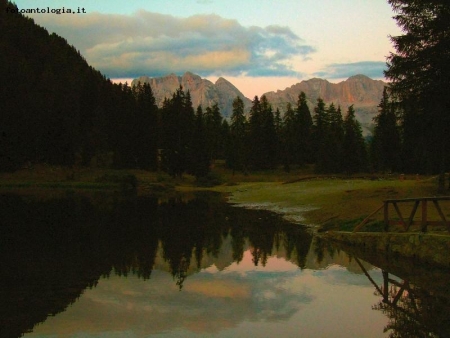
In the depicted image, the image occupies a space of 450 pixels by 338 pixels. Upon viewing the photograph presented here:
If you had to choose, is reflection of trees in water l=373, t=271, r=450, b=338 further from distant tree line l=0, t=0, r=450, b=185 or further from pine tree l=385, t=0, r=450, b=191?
distant tree line l=0, t=0, r=450, b=185

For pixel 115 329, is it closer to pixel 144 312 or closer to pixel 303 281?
pixel 144 312

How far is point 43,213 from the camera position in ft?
126

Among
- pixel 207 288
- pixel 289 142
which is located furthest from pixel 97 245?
pixel 289 142

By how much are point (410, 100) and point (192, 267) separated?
2560 cm

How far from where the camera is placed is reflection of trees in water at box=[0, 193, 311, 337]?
45.1 ft

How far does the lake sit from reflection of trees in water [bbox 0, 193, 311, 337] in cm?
5

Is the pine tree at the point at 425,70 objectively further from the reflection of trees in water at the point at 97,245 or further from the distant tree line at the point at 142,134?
the distant tree line at the point at 142,134

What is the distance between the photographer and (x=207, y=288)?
1522cm

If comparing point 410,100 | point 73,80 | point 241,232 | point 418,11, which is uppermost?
point 73,80

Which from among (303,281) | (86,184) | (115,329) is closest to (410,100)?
(303,281)

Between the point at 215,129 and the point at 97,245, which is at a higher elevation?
the point at 215,129

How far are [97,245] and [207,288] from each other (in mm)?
9410

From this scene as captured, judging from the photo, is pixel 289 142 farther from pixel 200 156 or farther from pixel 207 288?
pixel 207 288

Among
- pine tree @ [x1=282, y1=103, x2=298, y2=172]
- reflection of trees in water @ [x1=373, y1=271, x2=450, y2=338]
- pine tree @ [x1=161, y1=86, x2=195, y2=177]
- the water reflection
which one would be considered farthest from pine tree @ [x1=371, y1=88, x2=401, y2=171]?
reflection of trees in water @ [x1=373, y1=271, x2=450, y2=338]
